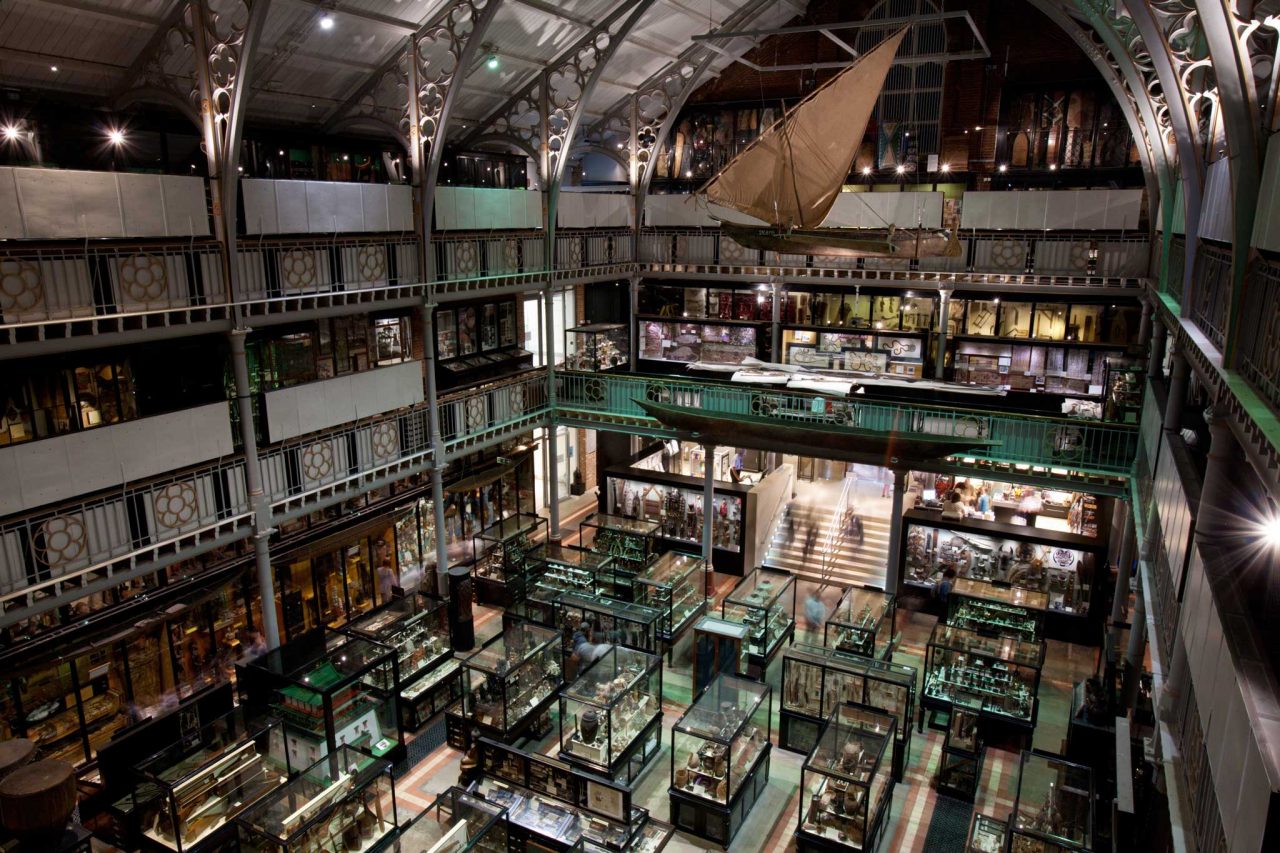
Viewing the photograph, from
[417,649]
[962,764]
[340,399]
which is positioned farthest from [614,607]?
[962,764]

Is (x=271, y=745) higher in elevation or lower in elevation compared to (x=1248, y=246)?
lower

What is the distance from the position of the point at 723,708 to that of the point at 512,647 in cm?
360

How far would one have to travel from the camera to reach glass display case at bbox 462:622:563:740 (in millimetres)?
13141

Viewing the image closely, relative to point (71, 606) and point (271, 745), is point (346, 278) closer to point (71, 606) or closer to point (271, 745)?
point (71, 606)

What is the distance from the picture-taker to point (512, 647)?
1391 centimetres

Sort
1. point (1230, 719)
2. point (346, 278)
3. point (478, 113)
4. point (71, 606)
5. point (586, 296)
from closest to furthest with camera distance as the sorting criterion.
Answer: point (1230, 719) < point (71, 606) < point (346, 278) < point (478, 113) < point (586, 296)

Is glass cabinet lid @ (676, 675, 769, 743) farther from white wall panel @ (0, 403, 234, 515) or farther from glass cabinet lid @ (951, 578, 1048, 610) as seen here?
white wall panel @ (0, 403, 234, 515)

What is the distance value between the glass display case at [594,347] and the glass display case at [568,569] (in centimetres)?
588

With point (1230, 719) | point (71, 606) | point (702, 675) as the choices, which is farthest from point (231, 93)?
point (1230, 719)

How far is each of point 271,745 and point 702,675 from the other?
7039mm

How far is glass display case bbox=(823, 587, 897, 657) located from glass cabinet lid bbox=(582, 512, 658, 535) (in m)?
4.98

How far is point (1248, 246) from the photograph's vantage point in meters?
6.51

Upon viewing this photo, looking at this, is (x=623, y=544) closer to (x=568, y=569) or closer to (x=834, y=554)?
(x=568, y=569)

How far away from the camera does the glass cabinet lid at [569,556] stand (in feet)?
57.9
